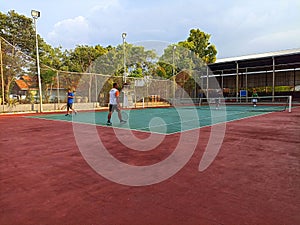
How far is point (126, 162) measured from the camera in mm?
4082

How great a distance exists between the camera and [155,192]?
9.29ft

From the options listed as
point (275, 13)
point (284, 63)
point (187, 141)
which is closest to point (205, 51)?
point (284, 63)

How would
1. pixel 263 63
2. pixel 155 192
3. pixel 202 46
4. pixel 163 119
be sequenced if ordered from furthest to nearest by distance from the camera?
pixel 202 46, pixel 263 63, pixel 163 119, pixel 155 192

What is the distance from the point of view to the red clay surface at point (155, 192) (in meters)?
2.24

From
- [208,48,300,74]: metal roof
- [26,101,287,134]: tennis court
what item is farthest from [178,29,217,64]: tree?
[26,101,287,134]: tennis court

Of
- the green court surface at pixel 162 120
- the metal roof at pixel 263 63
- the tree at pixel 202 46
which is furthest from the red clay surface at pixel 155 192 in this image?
the tree at pixel 202 46

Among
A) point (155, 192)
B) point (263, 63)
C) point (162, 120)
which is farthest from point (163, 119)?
point (263, 63)

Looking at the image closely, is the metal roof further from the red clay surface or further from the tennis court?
→ the red clay surface

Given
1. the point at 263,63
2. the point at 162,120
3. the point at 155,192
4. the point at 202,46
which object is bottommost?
the point at 155,192

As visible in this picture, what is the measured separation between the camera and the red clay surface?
224 cm

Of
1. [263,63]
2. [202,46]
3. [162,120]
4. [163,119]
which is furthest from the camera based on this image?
[202,46]

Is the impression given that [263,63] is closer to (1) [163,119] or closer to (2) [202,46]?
(2) [202,46]

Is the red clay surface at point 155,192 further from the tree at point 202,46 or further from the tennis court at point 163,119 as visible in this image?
the tree at point 202,46

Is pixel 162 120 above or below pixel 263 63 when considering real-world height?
below
